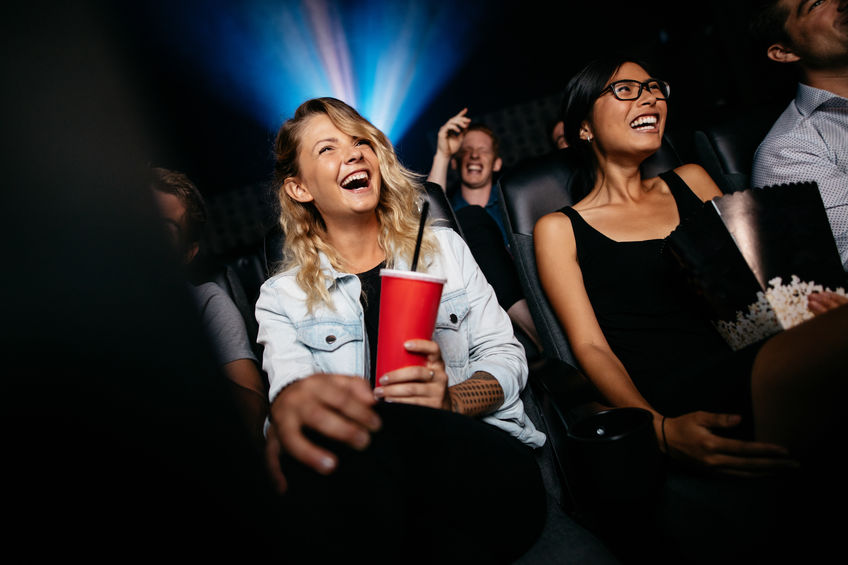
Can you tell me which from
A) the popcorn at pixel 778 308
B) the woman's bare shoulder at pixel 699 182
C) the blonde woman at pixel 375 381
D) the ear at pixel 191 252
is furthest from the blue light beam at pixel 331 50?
the popcorn at pixel 778 308

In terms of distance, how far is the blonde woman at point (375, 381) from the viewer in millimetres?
508

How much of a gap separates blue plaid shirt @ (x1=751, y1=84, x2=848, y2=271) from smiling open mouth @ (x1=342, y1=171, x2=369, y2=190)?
1323mm

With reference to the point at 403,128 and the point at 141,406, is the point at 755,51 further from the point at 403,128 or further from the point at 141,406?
the point at 141,406

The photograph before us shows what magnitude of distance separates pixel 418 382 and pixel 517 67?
686cm

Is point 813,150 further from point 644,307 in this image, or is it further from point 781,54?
point 644,307

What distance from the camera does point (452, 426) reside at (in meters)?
0.65

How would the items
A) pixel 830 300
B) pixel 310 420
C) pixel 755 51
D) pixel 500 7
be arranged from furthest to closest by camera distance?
pixel 500 7 → pixel 755 51 → pixel 830 300 → pixel 310 420

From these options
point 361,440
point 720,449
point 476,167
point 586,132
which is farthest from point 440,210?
point 476,167

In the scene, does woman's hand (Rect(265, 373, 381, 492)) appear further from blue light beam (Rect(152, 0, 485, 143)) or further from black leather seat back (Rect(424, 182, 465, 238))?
blue light beam (Rect(152, 0, 485, 143))

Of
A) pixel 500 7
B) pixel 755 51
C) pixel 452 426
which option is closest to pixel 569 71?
pixel 500 7

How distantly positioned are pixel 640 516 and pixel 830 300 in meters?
0.54

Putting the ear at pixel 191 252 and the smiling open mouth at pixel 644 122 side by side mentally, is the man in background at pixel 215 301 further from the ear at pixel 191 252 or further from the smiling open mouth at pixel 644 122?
the smiling open mouth at pixel 644 122

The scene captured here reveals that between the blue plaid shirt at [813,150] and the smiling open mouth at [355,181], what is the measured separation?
1323 mm

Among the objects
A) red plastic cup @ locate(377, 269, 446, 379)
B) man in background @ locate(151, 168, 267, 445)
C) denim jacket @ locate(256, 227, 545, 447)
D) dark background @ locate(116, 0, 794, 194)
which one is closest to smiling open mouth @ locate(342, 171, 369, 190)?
denim jacket @ locate(256, 227, 545, 447)
